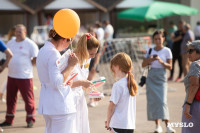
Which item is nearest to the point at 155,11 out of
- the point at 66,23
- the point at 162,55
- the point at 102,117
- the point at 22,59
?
the point at 102,117

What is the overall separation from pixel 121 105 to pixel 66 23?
117 cm

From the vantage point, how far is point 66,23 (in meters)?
3.93

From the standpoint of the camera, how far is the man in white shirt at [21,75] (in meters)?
6.80

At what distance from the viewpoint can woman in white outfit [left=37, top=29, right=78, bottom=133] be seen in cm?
373

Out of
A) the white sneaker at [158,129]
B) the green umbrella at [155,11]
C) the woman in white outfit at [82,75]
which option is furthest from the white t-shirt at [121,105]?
the green umbrella at [155,11]

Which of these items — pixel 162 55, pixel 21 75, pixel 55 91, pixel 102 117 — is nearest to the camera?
pixel 55 91

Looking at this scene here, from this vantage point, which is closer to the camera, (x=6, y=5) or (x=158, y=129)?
(x=158, y=129)

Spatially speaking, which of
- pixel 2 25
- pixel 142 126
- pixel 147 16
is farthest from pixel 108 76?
pixel 2 25

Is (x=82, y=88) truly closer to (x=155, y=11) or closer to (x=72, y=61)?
(x=72, y=61)

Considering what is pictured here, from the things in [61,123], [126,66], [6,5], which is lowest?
[61,123]

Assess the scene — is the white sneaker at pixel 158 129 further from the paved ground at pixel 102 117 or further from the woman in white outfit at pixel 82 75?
the woman in white outfit at pixel 82 75

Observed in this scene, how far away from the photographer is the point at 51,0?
21234 mm

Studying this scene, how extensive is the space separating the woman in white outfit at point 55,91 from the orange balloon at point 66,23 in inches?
4.2

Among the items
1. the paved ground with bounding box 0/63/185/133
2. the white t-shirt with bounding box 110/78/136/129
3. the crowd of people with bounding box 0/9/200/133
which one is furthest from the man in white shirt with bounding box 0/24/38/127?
the white t-shirt with bounding box 110/78/136/129
